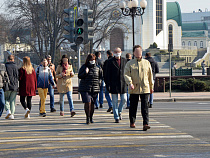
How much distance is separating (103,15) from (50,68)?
29.0 metres

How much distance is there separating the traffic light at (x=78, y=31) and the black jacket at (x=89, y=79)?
7.03 meters

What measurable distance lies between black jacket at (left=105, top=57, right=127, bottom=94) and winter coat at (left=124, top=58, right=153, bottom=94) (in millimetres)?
1316

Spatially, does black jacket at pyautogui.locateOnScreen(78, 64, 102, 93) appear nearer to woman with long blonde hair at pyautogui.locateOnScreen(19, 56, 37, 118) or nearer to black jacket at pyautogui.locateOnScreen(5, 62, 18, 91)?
woman with long blonde hair at pyautogui.locateOnScreen(19, 56, 37, 118)

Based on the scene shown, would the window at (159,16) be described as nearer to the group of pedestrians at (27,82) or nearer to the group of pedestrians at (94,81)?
the group of pedestrians at (94,81)

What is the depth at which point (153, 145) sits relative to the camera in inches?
330

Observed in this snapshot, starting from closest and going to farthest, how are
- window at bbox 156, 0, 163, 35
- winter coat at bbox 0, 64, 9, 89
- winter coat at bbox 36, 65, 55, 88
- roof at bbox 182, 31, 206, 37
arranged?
winter coat at bbox 0, 64, 9, 89, winter coat at bbox 36, 65, 55, 88, window at bbox 156, 0, 163, 35, roof at bbox 182, 31, 206, 37

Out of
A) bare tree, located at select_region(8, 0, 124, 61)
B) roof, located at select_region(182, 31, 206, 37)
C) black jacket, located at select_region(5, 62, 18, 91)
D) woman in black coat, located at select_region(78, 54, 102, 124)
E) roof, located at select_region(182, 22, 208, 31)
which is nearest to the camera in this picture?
woman in black coat, located at select_region(78, 54, 102, 124)

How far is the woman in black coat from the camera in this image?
1174 cm

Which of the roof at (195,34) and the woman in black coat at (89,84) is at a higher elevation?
the roof at (195,34)

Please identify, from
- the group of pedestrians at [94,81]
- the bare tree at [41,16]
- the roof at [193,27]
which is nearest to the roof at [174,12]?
the roof at [193,27]

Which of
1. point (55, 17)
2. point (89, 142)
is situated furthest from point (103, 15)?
point (89, 142)

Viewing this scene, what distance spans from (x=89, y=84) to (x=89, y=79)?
129 millimetres

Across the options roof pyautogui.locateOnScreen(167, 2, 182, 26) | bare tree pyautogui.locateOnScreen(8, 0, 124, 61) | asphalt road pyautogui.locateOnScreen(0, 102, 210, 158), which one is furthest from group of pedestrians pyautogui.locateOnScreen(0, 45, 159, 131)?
roof pyautogui.locateOnScreen(167, 2, 182, 26)

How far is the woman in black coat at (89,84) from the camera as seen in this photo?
11.7m
